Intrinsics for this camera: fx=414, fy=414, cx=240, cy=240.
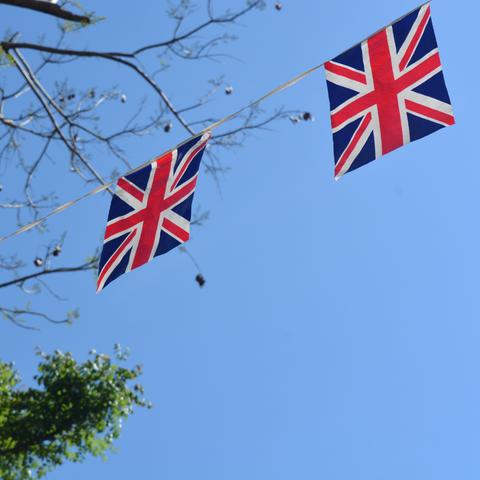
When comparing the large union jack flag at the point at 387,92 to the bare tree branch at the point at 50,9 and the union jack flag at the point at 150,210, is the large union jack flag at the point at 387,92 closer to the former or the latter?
the union jack flag at the point at 150,210

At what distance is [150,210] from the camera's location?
3674 millimetres

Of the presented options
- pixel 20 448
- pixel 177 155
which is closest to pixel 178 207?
pixel 177 155

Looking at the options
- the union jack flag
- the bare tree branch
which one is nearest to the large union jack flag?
the union jack flag

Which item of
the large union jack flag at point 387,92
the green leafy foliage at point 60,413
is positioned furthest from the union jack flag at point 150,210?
the green leafy foliage at point 60,413

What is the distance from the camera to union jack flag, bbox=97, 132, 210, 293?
3.59 m

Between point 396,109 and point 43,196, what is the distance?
506cm

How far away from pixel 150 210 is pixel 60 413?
5.09 m

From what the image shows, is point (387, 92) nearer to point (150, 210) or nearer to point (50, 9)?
point (150, 210)

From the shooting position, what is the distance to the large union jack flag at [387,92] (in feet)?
Answer: 10.7

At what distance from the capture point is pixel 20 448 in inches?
262

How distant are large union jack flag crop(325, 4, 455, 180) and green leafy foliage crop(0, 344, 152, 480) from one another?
19.4 ft

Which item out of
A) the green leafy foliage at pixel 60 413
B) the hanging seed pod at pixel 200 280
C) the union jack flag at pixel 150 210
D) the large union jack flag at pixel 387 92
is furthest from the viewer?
the green leafy foliage at pixel 60 413

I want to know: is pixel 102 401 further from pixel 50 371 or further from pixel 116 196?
pixel 116 196

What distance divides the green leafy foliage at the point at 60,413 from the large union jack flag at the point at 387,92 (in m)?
5.91
